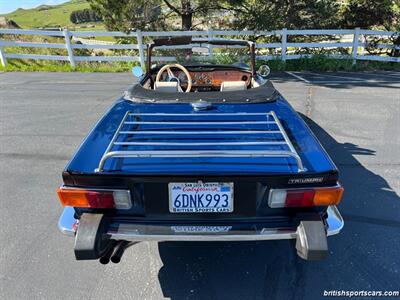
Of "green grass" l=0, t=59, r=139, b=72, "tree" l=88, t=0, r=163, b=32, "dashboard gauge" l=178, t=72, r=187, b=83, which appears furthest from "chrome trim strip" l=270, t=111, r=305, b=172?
"green grass" l=0, t=59, r=139, b=72

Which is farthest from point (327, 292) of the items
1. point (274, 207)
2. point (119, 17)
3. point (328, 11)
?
point (328, 11)

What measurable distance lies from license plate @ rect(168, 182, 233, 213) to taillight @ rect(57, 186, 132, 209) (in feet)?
0.97

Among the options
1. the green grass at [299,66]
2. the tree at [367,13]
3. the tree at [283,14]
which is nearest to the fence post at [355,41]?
the green grass at [299,66]

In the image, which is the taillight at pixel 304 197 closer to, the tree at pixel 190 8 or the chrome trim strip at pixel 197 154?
the chrome trim strip at pixel 197 154

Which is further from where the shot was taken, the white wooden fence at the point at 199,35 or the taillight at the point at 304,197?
the white wooden fence at the point at 199,35

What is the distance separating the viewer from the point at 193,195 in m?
2.11

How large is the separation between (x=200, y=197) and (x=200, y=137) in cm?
46

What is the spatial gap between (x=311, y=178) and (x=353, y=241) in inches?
45.5

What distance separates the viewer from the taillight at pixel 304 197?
212cm

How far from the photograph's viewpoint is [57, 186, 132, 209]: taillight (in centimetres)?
212

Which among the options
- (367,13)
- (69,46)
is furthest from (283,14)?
(69,46)

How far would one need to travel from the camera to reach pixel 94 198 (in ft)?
7.01

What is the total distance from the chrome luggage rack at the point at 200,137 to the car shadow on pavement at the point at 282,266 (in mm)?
925
